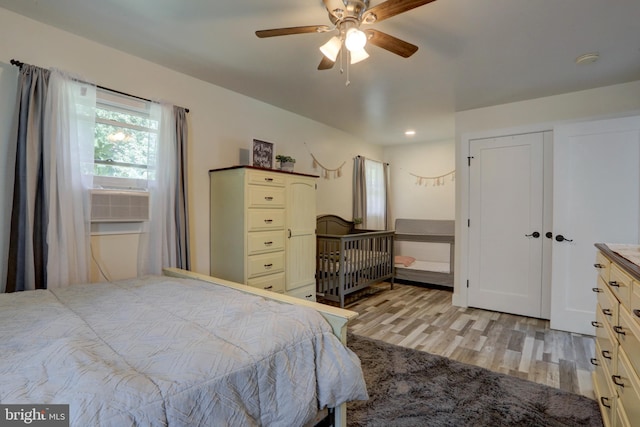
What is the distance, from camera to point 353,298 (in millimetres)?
4020

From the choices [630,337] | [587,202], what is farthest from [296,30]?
[587,202]

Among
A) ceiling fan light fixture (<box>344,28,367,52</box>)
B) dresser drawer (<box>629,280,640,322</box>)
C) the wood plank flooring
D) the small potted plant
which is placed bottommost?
the wood plank flooring

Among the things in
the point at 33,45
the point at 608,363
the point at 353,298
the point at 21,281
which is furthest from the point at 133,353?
the point at 353,298

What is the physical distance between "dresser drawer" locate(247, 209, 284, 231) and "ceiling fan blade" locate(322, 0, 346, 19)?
164cm

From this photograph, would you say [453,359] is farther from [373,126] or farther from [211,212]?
[373,126]

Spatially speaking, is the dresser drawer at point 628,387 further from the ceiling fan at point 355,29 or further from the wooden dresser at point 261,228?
the wooden dresser at point 261,228

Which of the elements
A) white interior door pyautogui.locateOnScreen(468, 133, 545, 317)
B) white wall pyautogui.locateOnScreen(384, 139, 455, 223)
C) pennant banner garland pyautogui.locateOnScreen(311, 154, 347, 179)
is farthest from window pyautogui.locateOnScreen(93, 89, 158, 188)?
white wall pyautogui.locateOnScreen(384, 139, 455, 223)

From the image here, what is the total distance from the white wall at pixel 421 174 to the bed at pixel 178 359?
4.52m

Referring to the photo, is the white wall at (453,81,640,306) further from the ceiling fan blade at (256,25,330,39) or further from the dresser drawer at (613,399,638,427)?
the ceiling fan blade at (256,25,330,39)

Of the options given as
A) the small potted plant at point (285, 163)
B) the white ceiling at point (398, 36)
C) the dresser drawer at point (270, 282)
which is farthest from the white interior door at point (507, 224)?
the dresser drawer at point (270, 282)

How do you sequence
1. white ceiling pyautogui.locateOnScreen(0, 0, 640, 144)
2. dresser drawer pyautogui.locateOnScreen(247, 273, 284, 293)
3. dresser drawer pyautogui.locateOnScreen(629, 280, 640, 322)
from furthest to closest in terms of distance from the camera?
dresser drawer pyautogui.locateOnScreen(247, 273, 284, 293), white ceiling pyautogui.locateOnScreen(0, 0, 640, 144), dresser drawer pyautogui.locateOnScreen(629, 280, 640, 322)

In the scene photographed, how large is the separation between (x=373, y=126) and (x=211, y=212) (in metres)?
2.68

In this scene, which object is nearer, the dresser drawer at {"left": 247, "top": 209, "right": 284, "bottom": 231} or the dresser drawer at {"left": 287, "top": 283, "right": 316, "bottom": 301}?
the dresser drawer at {"left": 247, "top": 209, "right": 284, "bottom": 231}

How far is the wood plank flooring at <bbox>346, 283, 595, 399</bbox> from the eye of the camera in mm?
2182
